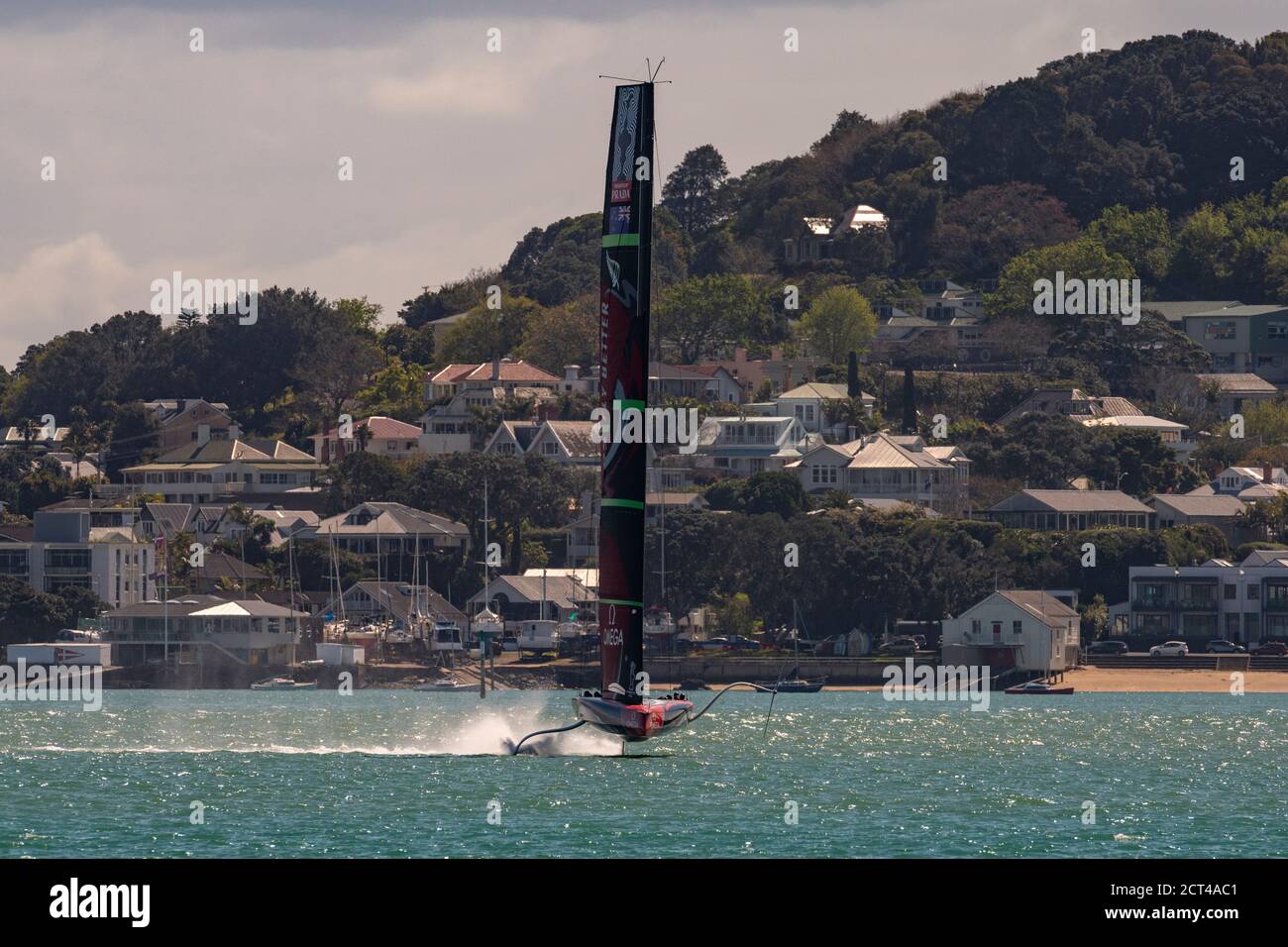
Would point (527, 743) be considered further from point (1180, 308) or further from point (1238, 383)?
point (1180, 308)

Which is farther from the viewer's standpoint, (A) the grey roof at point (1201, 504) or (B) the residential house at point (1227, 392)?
(B) the residential house at point (1227, 392)

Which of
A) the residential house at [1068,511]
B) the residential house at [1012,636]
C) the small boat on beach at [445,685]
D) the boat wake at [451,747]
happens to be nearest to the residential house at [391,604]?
the small boat on beach at [445,685]

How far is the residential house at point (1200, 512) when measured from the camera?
12500 cm

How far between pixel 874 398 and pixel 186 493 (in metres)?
44.4

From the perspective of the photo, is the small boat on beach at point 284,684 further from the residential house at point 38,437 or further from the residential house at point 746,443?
the residential house at point 38,437

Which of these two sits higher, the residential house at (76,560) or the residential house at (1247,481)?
the residential house at (1247,481)

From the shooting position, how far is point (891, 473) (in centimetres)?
13038

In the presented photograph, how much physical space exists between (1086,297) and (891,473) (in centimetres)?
5644

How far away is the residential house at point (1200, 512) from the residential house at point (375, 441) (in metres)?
47.2

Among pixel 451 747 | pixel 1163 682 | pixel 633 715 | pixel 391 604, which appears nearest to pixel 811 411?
pixel 391 604

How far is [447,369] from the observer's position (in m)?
171
